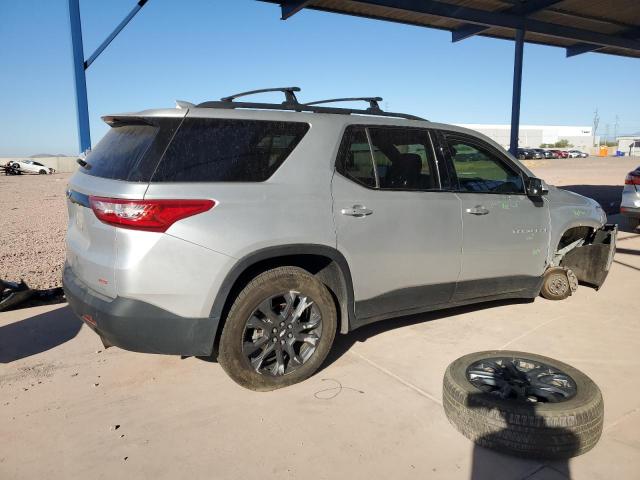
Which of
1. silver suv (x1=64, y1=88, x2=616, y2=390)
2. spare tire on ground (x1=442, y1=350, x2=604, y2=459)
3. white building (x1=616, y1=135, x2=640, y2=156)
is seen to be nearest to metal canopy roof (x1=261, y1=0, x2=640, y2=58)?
silver suv (x1=64, y1=88, x2=616, y2=390)

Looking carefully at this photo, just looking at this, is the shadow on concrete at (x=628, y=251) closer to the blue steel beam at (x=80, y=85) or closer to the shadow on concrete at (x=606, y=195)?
the shadow on concrete at (x=606, y=195)

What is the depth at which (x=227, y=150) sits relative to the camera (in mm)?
3121

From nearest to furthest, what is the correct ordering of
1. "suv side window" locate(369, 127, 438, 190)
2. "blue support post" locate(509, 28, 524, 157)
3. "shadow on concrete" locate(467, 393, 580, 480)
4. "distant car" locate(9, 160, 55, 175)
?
"shadow on concrete" locate(467, 393, 580, 480), "suv side window" locate(369, 127, 438, 190), "blue support post" locate(509, 28, 524, 157), "distant car" locate(9, 160, 55, 175)

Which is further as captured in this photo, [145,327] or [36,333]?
[36,333]

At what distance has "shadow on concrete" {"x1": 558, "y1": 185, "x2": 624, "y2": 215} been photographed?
468 inches

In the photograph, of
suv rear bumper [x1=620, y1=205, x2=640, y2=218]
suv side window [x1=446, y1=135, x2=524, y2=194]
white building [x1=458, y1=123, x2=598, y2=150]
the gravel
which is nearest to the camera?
suv side window [x1=446, y1=135, x2=524, y2=194]

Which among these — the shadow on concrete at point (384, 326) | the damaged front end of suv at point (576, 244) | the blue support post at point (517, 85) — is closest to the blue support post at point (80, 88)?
the shadow on concrete at point (384, 326)

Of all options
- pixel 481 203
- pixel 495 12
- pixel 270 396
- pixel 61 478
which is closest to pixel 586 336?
pixel 481 203

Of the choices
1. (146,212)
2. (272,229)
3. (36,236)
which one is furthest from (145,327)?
(36,236)

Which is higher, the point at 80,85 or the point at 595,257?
the point at 80,85

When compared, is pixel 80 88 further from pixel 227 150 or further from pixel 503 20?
pixel 503 20

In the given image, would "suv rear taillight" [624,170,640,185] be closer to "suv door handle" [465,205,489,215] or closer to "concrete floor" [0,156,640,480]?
"concrete floor" [0,156,640,480]

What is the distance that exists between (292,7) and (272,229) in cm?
688

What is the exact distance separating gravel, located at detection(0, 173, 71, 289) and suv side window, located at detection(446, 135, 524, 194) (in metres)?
4.73
